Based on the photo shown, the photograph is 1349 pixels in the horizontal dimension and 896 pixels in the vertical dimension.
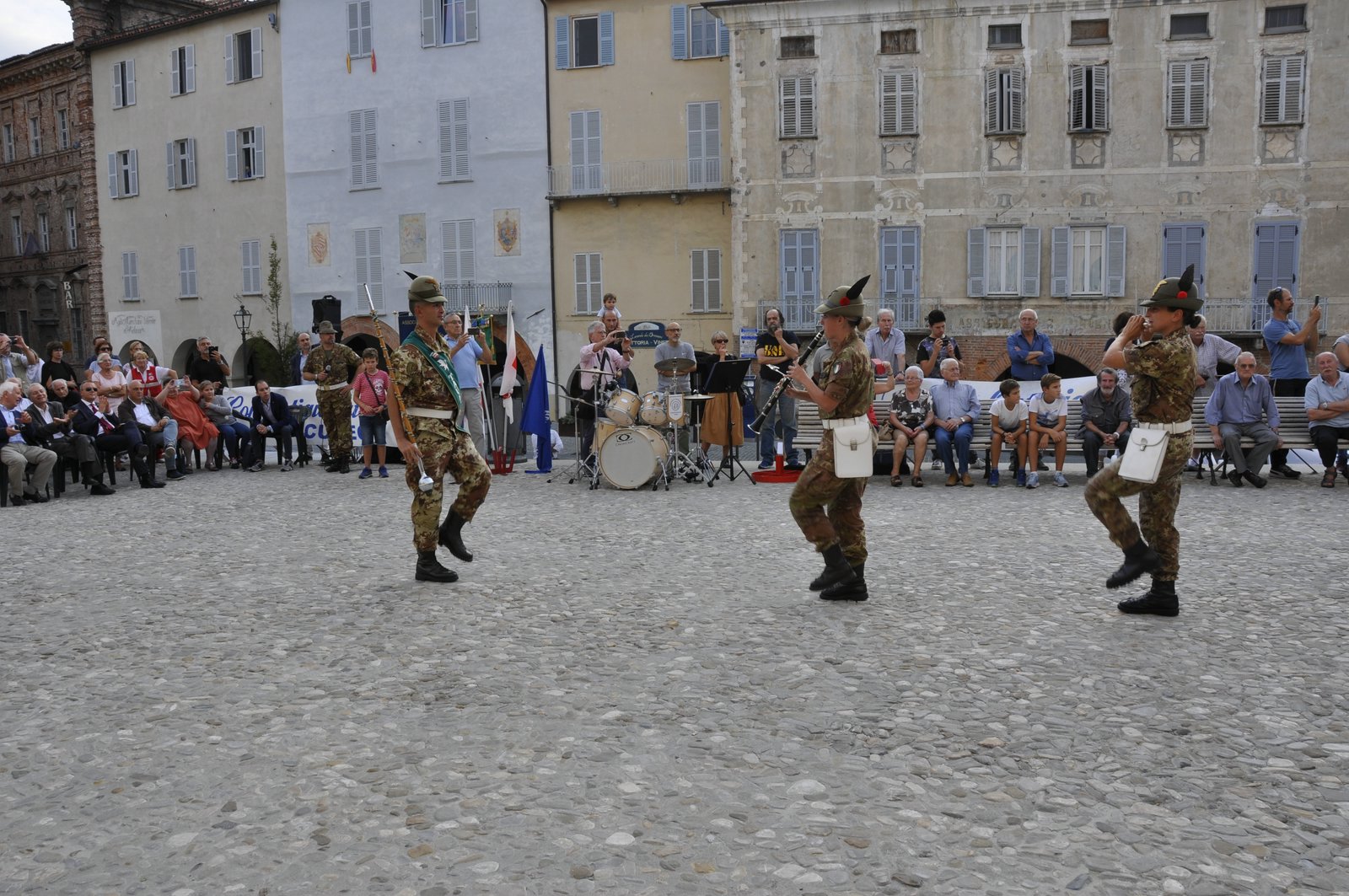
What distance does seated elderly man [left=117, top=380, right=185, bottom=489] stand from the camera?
643 inches

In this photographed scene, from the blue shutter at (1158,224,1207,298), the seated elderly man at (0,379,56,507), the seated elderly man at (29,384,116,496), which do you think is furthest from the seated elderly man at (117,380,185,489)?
the blue shutter at (1158,224,1207,298)

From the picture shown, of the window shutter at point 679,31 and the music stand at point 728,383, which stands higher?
the window shutter at point 679,31

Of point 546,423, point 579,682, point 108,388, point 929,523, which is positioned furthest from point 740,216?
point 579,682

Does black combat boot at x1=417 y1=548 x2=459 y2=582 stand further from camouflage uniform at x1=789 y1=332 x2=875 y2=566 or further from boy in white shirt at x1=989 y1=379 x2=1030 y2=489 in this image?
boy in white shirt at x1=989 y1=379 x2=1030 y2=489

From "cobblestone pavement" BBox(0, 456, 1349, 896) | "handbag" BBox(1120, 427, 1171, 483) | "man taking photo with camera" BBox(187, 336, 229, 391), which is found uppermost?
"man taking photo with camera" BBox(187, 336, 229, 391)

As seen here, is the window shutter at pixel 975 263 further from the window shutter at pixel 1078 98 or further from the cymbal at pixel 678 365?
the cymbal at pixel 678 365

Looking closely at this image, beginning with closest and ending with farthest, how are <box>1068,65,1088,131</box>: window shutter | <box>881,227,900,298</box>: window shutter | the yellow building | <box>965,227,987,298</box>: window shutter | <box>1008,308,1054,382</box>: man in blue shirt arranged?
<box>1008,308,1054,382</box>: man in blue shirt < <box>1068,65,1088,131</box>: window shutter < <box>965,227,987,298</box>: window shutter < <box>881,227,900,298</box>: window shutter < the yellow building

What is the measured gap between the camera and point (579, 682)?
5.80m

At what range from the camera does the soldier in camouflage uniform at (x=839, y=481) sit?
25.2 ft

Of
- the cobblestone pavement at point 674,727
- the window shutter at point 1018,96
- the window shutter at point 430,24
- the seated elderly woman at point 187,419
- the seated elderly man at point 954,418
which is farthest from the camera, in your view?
the window shutter at point 430,24

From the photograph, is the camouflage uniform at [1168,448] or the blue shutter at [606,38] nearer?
the camouflage uniform at [1168,448]

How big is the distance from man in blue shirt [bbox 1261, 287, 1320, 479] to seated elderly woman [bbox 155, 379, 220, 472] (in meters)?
15.0

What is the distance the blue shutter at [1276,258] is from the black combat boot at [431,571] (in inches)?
950

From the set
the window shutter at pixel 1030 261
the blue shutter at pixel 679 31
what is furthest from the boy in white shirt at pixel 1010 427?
the blue shutter at pixel 679 31
